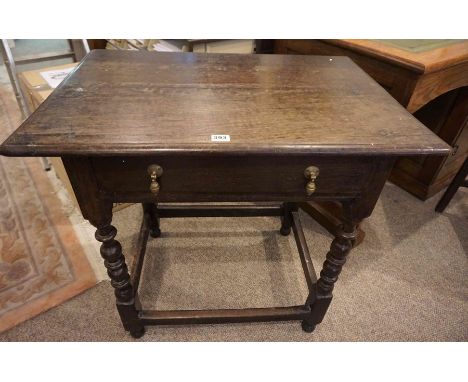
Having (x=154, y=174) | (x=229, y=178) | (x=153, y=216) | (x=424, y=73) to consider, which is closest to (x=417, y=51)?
(x=424, y=73)

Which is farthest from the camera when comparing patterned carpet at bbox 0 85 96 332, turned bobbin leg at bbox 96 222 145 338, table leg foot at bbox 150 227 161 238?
table leg foot at bbox 150 227 161 238

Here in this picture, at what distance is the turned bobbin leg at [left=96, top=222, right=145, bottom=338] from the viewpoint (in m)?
0.79

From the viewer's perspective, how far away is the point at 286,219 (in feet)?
4.60

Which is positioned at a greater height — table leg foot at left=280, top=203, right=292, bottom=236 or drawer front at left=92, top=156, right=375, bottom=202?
drawer front at left=92, top=156, right=375, bottom=202

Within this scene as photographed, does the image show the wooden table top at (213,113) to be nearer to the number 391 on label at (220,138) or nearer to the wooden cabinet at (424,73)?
the number 391 on label at (220,138)

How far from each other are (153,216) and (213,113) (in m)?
0.77

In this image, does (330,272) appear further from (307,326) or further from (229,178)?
(229,178)

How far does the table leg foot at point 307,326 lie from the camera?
1.08 metres

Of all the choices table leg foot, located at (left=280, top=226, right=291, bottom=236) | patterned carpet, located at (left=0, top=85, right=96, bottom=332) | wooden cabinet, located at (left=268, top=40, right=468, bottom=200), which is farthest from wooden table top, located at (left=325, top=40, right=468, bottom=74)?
patterned carpet, located at (left=0, top=85, right=96, bottom=332)

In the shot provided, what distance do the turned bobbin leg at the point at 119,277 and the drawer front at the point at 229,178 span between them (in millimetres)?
136

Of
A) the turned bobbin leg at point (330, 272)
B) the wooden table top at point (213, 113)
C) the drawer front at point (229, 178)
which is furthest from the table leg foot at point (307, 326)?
the wooden table top at point (213, 113)

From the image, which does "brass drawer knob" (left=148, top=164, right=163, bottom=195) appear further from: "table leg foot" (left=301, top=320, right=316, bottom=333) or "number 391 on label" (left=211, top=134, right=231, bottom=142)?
"table leg foot" (left=301, top=320, right=316, bottom=333)

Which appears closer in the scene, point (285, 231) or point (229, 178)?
point (229, 178)

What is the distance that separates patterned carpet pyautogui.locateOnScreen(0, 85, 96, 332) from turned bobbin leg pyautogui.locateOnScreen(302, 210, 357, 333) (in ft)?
2.83
